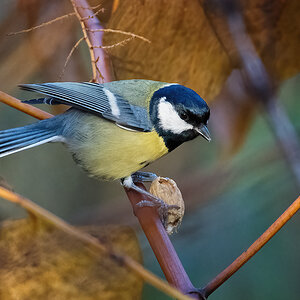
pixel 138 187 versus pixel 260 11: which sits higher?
pixel 260 11

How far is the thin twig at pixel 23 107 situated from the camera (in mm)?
553

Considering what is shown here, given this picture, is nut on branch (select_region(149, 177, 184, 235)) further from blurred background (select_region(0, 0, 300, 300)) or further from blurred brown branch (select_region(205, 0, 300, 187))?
blurred brown branch (select_region(205, 0, 300, 187))

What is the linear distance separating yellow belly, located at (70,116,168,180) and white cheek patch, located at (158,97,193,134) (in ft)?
0.07

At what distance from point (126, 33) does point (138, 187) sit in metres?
0.22

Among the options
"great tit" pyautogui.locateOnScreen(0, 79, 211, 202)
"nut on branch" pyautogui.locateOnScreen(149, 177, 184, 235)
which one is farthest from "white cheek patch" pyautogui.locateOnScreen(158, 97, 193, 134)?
"nut on branch" pyautogui.locateOnScreen(149, 177, 184, 235)

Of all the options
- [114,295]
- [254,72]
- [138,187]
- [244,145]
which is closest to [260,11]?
[254,72]

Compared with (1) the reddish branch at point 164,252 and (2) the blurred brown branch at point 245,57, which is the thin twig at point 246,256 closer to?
(1) the reddish branch at point 164,252

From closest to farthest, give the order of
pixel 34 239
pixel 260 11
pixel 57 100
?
pixel 34 239, pixel 57 100, pixel 260 11

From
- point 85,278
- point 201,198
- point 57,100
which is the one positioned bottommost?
point 201,198

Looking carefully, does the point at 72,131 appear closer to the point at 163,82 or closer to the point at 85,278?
the point at 163,82

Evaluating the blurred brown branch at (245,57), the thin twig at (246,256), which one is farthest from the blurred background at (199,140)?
the thin twig at (246,256)

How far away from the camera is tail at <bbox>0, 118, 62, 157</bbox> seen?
22.5 inches

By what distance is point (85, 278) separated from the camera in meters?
0.37

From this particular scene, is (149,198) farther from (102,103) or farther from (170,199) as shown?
(102,103)
